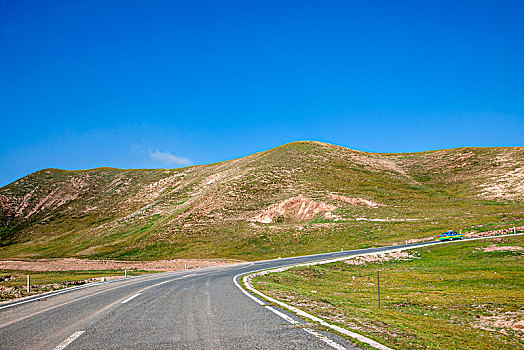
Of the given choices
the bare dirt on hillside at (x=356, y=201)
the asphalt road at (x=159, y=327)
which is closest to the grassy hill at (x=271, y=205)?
the bare dirt on hillside at (x=356, y=201)

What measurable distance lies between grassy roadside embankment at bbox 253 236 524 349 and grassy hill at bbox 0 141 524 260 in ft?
71.5

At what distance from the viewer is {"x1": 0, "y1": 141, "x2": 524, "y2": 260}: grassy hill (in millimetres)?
67500

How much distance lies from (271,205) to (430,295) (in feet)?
231

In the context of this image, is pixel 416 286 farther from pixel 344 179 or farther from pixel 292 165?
pixel 292 165

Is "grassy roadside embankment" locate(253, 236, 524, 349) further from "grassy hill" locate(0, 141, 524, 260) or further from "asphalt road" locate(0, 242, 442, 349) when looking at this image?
"grassy hill" locate(0, 141, 524, 260)

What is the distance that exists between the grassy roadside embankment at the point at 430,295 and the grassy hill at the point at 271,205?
21.8 metres

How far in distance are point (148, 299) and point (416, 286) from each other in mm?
16351

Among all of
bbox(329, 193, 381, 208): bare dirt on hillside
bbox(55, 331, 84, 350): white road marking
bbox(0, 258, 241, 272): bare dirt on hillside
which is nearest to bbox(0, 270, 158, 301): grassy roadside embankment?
bbox(0, 258, 241, 272): bare dirt on hillside

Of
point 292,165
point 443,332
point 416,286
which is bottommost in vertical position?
point 416,286

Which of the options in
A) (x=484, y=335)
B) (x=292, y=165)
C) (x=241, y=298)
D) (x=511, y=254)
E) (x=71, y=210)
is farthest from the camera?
(x=71, y=210)

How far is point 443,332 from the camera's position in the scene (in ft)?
27.9

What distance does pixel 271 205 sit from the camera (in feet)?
286

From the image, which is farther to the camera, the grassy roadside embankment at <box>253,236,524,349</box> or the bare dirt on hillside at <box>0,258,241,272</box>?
the bare dirt on hillside at <box>0,258,241,272</box>

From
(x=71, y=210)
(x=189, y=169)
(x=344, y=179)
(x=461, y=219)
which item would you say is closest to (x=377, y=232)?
(x=461, y=219)
